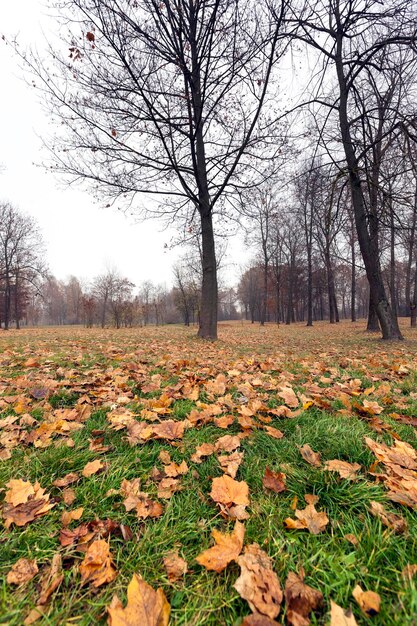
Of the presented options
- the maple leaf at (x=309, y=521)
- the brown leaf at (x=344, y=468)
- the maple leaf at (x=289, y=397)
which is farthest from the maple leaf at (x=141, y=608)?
the maple leaf at (x=289, y=397)

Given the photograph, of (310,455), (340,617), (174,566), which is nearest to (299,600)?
(340,617)

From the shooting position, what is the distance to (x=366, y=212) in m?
8.75

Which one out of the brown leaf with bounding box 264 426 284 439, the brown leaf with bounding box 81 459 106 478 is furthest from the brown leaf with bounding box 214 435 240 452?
the brown leaf with bounding box 81 459 106 478

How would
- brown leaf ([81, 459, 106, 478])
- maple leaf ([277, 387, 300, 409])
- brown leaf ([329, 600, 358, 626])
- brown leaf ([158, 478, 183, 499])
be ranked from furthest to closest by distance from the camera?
maple leaf ([277, 387, 300, 409]) → brown leaf ([81, 459, 106, 478]) → brown leaf ([158, 478, 183, 499]) → brown leaf ([329, 600, 358, 626])

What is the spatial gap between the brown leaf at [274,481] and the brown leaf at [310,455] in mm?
225

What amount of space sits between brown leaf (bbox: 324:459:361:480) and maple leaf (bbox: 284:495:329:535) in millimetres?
290

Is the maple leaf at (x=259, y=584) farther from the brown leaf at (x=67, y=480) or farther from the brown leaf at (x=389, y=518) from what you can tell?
the brown leaf at (x=67, y=480)

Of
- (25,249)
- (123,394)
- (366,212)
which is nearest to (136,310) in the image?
A: (25,249)

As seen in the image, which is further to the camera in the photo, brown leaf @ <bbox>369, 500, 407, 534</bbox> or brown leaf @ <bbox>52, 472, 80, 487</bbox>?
brown leaf @ <bbox>52, 472, 80, 487</bbox>

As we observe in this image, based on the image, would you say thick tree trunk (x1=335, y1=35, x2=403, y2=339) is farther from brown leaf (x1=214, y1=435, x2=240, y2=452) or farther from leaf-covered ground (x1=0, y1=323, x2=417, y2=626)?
brown leaf (x1=214, y1=435, x2=240, y2=452)

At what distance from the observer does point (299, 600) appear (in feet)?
2.77

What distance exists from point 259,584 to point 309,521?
0.38 meters

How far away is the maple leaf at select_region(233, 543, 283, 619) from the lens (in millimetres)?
827

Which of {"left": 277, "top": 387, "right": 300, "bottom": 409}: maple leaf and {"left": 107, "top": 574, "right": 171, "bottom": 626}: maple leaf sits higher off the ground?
{"left": 277, "top": 387, "right": 300, "bottom": 409}: maple leaf
